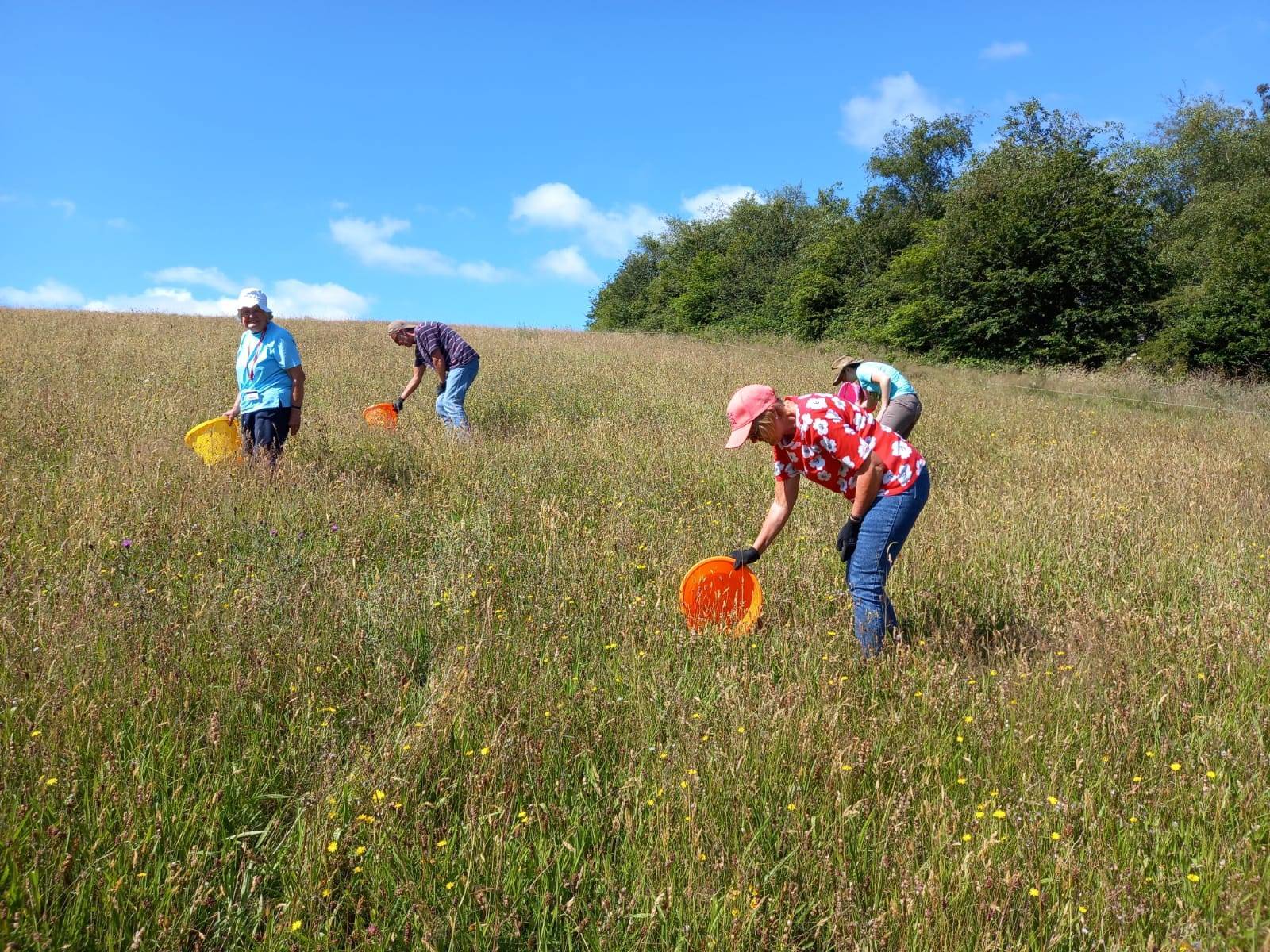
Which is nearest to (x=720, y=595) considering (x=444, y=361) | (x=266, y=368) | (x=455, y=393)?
(x=266, y=368)

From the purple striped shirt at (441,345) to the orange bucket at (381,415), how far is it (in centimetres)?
57

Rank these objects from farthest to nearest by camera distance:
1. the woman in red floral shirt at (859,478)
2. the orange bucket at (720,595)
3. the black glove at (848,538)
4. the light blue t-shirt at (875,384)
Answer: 1. the light blue t-shirt at (875,384)
2. the orange bucket at (720,595)
3. the black glove at (848,538)
4. the woman in red floral shirt at (859,478)

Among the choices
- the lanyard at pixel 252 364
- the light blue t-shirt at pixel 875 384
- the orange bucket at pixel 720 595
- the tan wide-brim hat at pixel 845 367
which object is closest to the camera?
the orange bucket at pixel 720 595

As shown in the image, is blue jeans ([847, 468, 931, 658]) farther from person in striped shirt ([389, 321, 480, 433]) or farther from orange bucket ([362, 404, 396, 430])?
orange bucket ([362, 404, 396, 430])

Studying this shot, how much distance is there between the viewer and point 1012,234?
2316 cm

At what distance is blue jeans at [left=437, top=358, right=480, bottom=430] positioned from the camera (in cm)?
764

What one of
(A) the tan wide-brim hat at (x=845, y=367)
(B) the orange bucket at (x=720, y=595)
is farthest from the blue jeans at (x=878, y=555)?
(A) the tan wide-brim hat at (x=845, y=367)

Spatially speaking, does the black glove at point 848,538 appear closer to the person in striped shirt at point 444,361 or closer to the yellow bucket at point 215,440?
the yellow bucket at point 215,440

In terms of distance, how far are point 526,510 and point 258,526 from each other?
165 cm

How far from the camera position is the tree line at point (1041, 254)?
19875mm

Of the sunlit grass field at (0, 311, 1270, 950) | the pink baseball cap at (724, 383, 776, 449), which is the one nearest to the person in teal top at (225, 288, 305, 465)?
the sunlit grass field at (0, 311, 1270, 950)

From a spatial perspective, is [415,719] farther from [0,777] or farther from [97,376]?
[97,376]

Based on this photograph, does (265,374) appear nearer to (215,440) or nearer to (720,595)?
(215,440)

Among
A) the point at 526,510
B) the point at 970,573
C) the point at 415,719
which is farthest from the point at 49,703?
the point at 970,573
